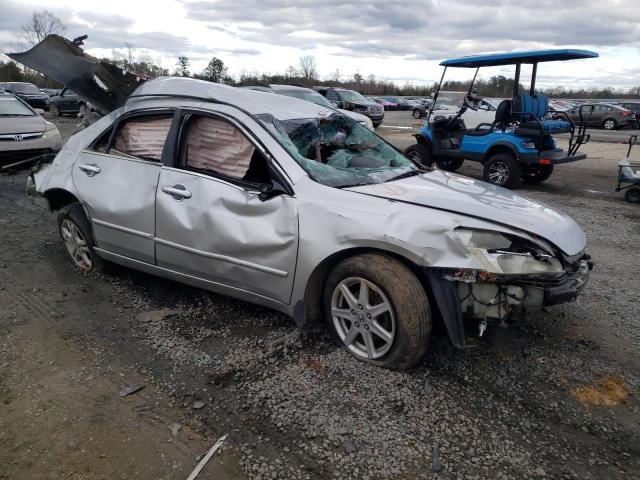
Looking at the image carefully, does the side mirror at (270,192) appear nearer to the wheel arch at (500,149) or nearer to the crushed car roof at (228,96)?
the crushed car roof at (228,96)

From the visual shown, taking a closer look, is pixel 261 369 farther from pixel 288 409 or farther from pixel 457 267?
pixel 457 267

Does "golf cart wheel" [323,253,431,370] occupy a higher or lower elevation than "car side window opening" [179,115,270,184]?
lower

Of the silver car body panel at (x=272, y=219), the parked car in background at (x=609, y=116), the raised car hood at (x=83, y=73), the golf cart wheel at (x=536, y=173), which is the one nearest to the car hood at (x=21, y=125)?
the raised car hood at (x=83, y=73)

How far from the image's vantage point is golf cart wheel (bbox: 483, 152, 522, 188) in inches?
344

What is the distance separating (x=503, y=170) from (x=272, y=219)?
718cm

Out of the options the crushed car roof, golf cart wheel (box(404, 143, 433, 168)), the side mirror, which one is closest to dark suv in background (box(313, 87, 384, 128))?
golf cart wheel (box(404, 143, 433, 168))

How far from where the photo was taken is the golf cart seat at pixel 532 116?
8.50m

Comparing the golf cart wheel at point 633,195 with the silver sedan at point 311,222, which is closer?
the silver sedan at point 311,222

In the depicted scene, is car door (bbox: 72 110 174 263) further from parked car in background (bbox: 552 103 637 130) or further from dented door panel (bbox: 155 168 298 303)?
parked car in background (bbox: 552 103 637 130)

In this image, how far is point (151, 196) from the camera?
3.44m

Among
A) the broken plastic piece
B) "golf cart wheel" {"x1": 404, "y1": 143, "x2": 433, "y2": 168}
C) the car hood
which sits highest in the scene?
the car hood

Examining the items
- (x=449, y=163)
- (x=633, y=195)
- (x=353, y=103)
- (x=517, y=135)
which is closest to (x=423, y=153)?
(x=449, y=163)

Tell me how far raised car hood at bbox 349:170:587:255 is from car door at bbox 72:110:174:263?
1605 mm

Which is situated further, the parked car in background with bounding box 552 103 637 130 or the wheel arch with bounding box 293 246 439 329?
the parked car in background with bounding box 552 103 637 130
